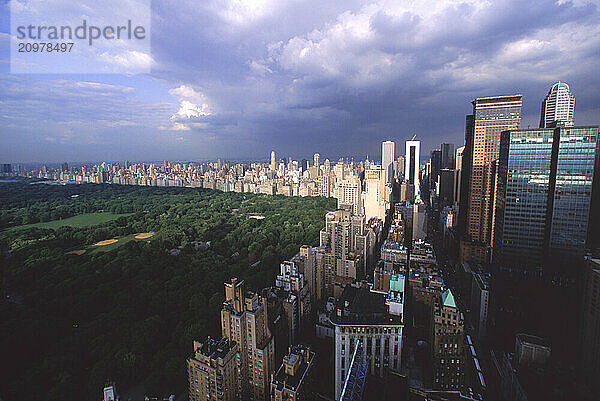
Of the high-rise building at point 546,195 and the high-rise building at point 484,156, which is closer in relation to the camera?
the high-rise building at point 546,195

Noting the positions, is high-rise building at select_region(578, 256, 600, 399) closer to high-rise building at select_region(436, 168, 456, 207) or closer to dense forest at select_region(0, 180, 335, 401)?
dense forest at select_region(0, 180, 335, 401)

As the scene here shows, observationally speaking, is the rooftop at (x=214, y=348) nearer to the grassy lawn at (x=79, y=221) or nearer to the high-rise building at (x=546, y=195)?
the high-rise building at (x=546, y=195)

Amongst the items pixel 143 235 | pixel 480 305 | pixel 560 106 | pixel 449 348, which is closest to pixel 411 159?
pixel 560 106

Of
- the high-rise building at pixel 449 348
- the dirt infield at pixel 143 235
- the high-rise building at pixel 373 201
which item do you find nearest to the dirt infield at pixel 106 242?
the dirt infield at pixel 143 235

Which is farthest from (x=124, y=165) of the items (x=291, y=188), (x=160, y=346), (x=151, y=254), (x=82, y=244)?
(x=160, y=346)

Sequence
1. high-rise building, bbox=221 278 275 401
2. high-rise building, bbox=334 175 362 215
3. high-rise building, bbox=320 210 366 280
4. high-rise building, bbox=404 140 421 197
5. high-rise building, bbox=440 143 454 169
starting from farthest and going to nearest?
high-rise building, bbox=404 140 421 197 → high-rise building, bbox=440 143 454 169 → high-rise building, bbox=334 175 362 215 → high-rise building, bbox=320 210 366 280 → high-rise building, bbox=221 278 275 401

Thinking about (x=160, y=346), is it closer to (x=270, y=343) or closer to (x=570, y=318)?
(x=270, y=343)

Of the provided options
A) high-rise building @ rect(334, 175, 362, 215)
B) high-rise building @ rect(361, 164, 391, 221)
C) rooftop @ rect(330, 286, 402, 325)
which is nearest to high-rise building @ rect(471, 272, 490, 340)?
rooftop @ rect(330, 286, 402, 325)
